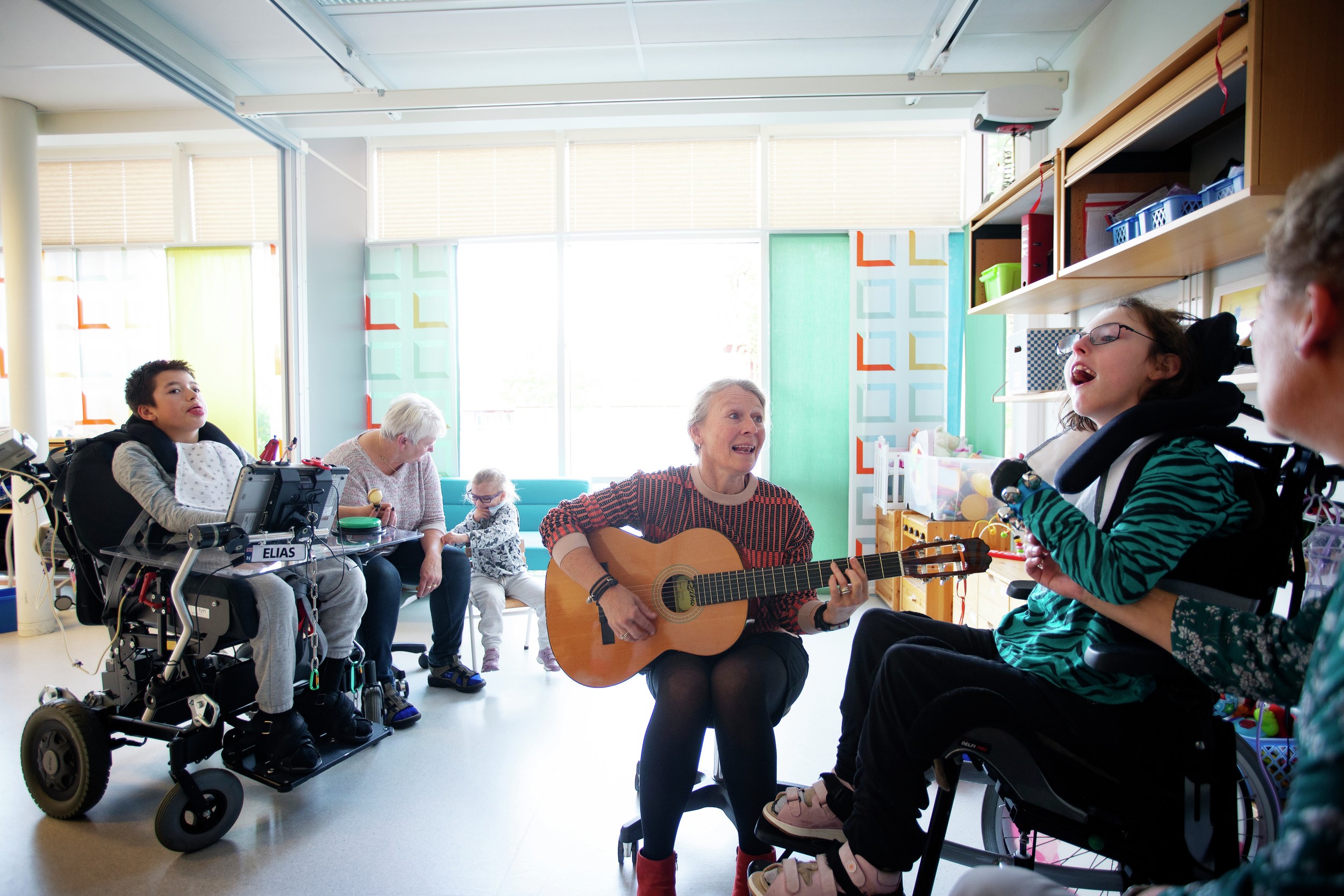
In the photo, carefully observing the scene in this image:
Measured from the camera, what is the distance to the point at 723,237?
15.6 feet

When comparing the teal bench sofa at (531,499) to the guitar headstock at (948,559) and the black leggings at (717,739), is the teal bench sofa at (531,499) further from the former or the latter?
the guitar headstock at (948,559)

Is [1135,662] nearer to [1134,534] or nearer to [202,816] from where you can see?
[1134,534]

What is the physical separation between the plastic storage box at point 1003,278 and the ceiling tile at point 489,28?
6.73 ft

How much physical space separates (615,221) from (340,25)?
6.42ft

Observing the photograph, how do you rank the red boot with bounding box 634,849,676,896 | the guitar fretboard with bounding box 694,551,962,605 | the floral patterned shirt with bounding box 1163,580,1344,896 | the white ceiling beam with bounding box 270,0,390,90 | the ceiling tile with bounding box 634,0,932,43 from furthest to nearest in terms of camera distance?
the ceiling tile with bounding box 634,0,932,43 → the white ceiling beam with bounding box 270,0,390,90 → the guitar fretboard with bounding box 694,551,962,605 → the red boot with bounding box 634,849,676,896 → the floral patterned shirt with bounding box 1163,580,1344,896

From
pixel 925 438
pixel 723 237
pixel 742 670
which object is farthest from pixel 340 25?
pixel 925 438

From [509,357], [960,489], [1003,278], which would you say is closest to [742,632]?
[1003,278]

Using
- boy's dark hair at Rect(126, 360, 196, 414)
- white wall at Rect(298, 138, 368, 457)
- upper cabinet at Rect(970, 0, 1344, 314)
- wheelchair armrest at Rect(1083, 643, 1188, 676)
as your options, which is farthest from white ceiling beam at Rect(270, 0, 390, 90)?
wheelchair armrest at Rect(1083, 643, 1188, 676)

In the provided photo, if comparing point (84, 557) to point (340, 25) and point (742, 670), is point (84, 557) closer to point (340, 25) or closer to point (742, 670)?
point (742, 670)

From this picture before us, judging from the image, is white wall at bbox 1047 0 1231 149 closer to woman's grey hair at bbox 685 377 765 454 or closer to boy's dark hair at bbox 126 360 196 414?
woman's grey hair at bbox 685 377 765 454

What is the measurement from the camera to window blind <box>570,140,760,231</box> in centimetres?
473

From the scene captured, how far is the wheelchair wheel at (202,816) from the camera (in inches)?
71.6

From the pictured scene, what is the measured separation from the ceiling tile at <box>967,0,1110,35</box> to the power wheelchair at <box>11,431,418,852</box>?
344cm

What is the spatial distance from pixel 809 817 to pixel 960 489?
2.46m
